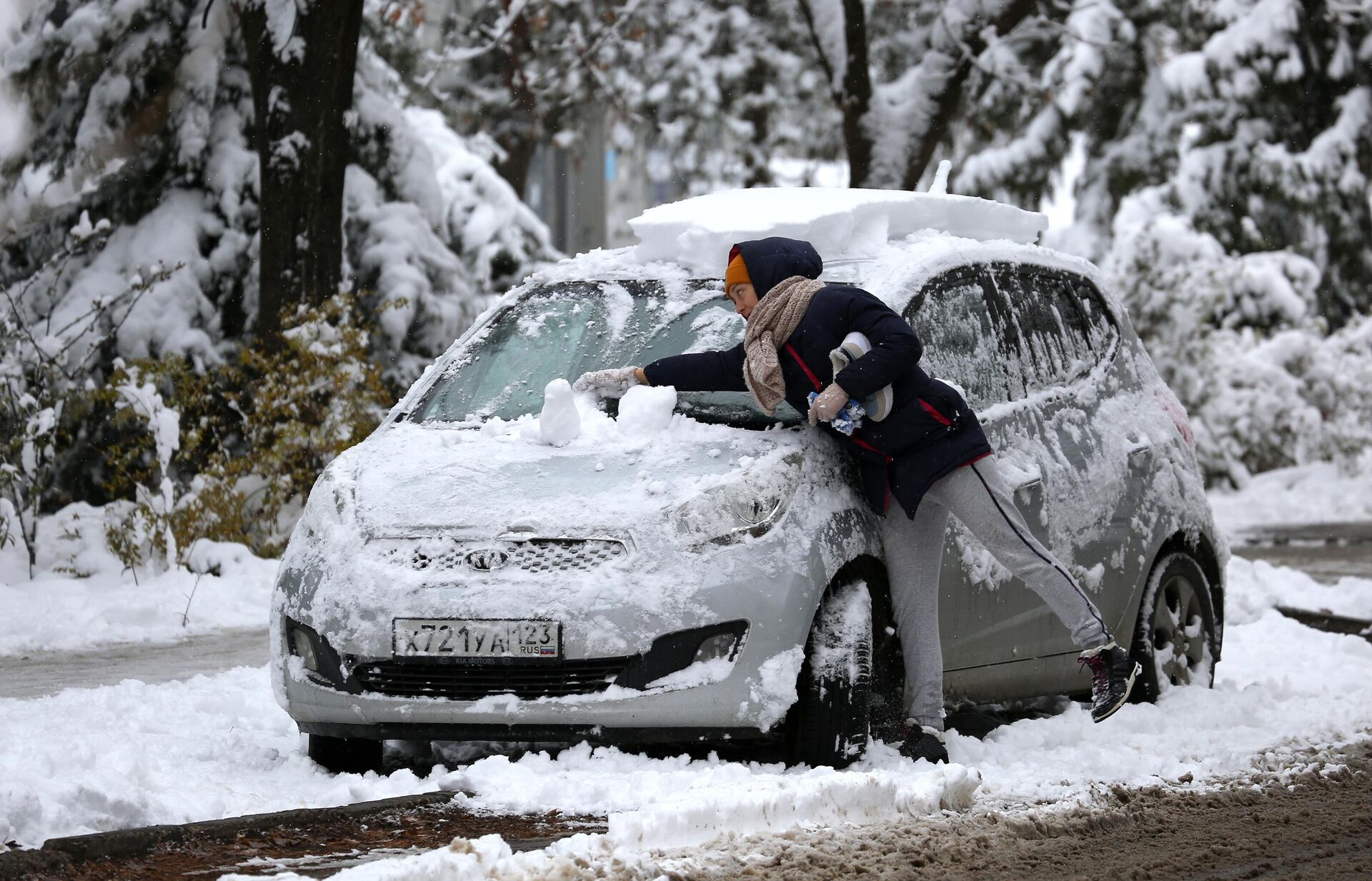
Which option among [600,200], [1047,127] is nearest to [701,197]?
[1047,127]

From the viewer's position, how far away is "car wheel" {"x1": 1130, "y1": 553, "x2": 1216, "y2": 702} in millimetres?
6934

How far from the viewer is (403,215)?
46.1 feet

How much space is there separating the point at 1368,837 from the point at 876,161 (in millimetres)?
11537

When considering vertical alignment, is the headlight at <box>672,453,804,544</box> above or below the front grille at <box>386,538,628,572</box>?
above

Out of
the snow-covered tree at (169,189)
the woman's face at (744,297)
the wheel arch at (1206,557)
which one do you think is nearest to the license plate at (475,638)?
the woman's face at (744,297)

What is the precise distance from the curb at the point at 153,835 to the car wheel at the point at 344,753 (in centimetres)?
67

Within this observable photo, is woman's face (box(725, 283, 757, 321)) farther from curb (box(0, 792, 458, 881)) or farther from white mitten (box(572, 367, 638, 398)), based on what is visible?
curb (box(0, 792, 458, 881))

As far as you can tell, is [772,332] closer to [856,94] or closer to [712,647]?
[712,647]

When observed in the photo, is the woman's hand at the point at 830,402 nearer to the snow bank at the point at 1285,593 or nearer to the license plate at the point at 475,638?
the license plate at the point at 475,638

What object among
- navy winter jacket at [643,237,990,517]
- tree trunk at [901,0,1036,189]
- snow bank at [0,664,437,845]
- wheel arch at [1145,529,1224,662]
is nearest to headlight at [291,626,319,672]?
snow bank at [0,664,437,845]

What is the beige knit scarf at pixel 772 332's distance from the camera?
221 inches

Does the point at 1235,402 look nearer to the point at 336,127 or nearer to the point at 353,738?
the point at 336,127

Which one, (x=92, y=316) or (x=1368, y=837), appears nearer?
(x=1368, y=837)

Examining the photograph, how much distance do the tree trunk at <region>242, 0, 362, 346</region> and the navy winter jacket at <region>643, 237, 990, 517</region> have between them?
6350 mm
